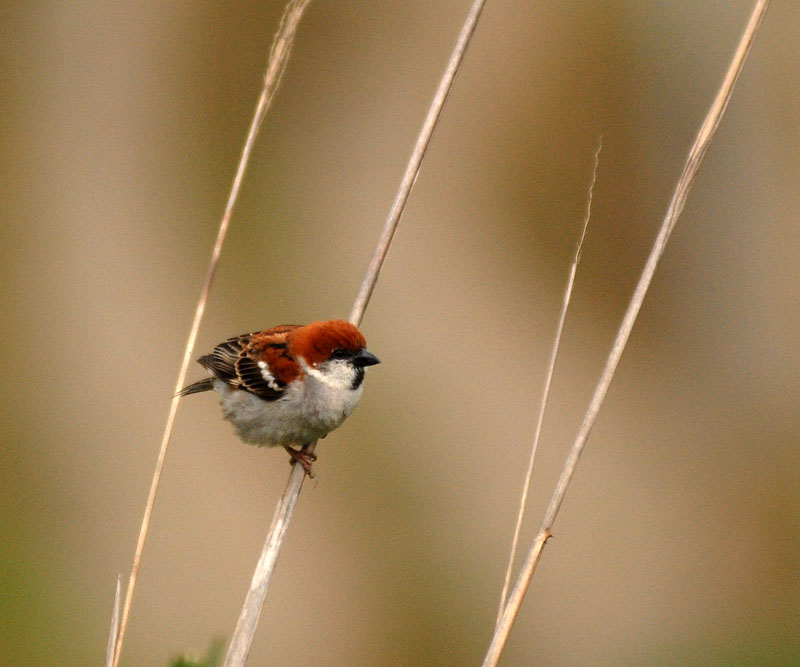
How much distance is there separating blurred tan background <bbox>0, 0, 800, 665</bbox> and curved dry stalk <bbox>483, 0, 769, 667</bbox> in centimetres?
337

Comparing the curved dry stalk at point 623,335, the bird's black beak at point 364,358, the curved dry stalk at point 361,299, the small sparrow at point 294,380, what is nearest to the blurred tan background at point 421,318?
the small sparrow at point 294,380

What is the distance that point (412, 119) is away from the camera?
6.08 metres

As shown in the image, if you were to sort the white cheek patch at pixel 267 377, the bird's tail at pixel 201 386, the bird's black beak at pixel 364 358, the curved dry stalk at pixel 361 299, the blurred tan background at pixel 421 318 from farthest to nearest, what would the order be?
the blurred tan background at pixel 421 318 → the bird's tail at pixel 201 386 → the white cheek patch at pixel 267 377 → the bird's black beak at pixel 364 358 → the curved dry stalk at pixel 361 299

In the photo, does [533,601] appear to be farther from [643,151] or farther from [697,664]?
[643,151]

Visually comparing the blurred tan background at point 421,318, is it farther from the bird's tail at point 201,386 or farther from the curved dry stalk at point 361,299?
the curved dry stalk at point 361,299

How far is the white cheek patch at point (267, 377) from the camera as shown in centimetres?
356

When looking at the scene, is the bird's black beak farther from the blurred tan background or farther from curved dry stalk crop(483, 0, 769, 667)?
the blurred tan background

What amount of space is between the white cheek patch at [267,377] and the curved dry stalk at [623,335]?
167 cm

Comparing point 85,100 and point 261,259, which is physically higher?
point 85,100

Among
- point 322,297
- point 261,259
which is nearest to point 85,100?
point 261,259

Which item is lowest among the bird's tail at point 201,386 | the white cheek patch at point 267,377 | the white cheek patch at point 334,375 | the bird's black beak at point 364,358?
the bird's tail at point 201,386

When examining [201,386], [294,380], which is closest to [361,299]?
[294,380]

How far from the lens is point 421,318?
5961 mm

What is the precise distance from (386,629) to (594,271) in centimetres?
264
